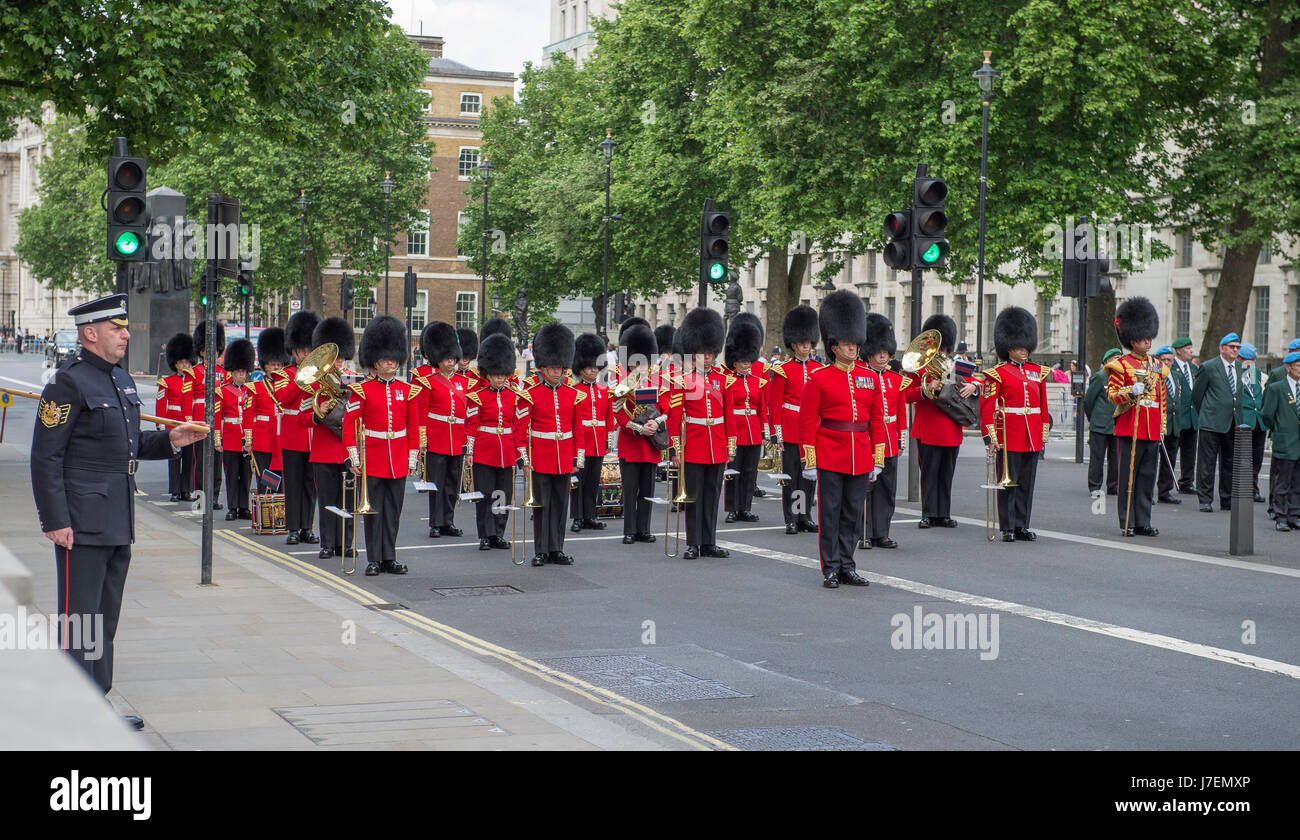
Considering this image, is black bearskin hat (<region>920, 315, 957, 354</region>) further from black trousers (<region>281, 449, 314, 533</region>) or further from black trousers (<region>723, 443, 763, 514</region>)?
black trousers (<region>281, 449, 314, 533</region>)

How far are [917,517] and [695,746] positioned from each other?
10.8 metres

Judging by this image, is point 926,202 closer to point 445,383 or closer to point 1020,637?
point 445,383

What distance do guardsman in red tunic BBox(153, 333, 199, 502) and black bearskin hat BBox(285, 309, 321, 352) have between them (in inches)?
66.4

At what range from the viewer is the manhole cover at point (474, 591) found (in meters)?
11.2

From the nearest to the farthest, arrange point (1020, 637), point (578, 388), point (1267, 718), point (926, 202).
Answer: point (1267, 718) → point (1020, 637) → point (578, 388) → point (926, 202)

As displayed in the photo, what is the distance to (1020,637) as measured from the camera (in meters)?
9.47

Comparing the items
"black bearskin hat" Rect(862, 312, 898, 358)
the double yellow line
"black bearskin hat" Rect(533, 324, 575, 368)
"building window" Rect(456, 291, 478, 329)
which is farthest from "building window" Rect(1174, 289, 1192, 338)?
"building window" Rect(456, 291, 478, 329)

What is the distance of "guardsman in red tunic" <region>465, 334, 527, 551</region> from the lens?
14.1 m

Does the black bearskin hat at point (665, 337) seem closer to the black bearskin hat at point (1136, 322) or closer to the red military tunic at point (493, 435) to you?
the red military tunic at point (493, 435)

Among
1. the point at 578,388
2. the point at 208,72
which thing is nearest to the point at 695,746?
the point at 578,388

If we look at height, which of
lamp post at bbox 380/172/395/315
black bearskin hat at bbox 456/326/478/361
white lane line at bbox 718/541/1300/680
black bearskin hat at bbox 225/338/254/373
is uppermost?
lamp post at bbox 380/172/395/315

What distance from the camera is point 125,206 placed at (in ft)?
44.8

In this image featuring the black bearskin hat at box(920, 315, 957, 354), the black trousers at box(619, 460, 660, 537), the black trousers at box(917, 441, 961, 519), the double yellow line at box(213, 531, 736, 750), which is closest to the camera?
the double yellow line at box(213, 531, 736, 750)

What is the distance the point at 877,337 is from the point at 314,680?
925 centimetres
